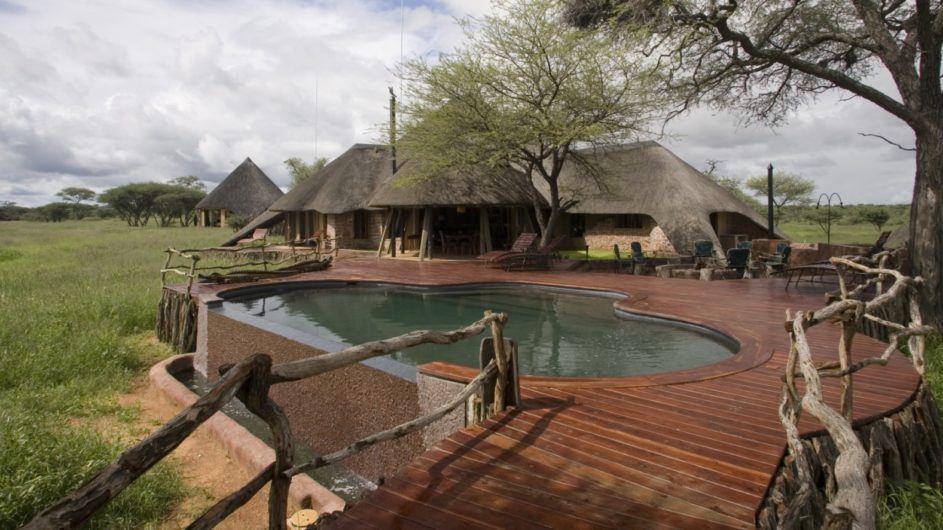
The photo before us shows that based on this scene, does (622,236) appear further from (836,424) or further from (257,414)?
(257,414)

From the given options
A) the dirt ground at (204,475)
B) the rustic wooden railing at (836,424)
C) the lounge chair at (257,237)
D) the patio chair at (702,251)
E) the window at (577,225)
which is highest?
the window at (577,225)

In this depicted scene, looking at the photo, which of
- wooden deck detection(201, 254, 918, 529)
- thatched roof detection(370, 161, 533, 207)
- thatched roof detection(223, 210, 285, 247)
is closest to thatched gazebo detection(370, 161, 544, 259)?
thatched roof detection(370, 161, 533, 207)

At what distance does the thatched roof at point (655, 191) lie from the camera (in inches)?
699

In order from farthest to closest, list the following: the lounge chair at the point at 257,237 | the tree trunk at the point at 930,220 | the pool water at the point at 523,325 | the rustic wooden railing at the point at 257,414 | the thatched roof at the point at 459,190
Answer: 1. the lounge chair at the point at 257,237
2. the thatched roof at the point at 459,190
3. the tree trunk at the point at 930,220
4. the pool water at the point at 523,325
5. the rustic wooden railing at the point at 257,414

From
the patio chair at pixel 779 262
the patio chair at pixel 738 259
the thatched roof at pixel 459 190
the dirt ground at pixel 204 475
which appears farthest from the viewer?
the thatched roof at pixel 459 190

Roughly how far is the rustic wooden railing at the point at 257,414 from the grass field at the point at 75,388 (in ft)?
7.97

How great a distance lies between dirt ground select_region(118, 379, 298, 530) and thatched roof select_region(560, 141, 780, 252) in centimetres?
1348

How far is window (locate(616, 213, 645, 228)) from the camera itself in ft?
67.0

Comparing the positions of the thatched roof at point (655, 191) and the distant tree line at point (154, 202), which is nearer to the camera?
the thatched roof at point (655, 191)

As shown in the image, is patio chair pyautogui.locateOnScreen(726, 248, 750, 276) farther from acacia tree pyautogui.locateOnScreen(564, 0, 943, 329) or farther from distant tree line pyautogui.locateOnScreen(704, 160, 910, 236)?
distant tree line pyautogui.locateOnScreen(704, 160, 910, 236)

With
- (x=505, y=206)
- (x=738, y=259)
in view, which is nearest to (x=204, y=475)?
(x=738, y=259)

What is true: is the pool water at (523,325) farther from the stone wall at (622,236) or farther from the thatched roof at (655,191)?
the stone wall at (622,236)

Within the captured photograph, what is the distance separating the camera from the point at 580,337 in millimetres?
7969

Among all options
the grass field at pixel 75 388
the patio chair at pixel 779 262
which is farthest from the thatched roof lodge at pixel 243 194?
the patio chair at pixel 779 262
